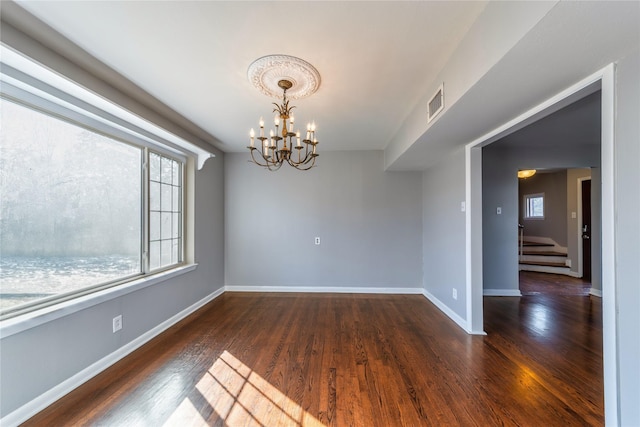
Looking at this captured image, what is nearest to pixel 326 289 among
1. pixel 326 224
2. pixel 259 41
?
pixel 326 224

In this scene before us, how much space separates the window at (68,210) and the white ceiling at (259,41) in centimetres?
70

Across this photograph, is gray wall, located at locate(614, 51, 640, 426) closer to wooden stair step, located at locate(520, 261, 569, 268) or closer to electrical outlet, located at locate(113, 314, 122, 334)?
electrical outlet, located at locate(113, 314, 122, 334)

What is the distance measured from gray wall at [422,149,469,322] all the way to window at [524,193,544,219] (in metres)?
5.12

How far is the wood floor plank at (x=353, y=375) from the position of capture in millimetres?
1643

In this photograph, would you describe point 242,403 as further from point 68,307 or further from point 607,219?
point 607,219

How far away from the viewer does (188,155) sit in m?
3.48

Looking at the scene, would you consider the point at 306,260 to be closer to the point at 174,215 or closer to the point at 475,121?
the point at 174,215

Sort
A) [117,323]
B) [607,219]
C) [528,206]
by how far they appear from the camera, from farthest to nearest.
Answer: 1. [528,206]
2. [117,323]
3. [607,219]

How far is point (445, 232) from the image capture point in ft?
11.5

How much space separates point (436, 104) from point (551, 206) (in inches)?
273

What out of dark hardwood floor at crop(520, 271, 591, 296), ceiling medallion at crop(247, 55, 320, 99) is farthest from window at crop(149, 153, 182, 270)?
dark hardwood floor at crop(520, 271, 591, 296)

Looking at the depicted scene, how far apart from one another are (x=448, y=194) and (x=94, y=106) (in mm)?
3967

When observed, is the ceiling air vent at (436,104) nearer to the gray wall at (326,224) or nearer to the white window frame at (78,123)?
the gray wall at (326,224)

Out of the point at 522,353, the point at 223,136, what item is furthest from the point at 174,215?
the point at 522,353
